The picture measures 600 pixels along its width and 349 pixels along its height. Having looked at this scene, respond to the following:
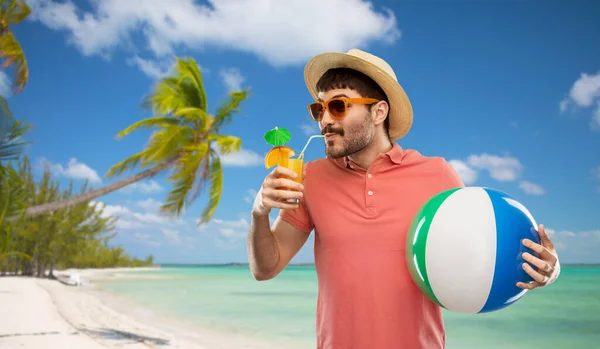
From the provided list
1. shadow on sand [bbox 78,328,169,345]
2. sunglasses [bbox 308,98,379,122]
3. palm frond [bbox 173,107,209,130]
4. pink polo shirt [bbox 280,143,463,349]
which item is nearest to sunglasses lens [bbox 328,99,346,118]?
sunglasses [bbox 308,98,379,122]

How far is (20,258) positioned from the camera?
27297 millimetres

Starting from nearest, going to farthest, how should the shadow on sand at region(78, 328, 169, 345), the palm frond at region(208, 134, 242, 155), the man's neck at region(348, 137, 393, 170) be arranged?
the man's neck at region(348, 137, 393, 170) → the shadow on sand at region(78, 328, 169, 345) → the palm frond at region(208, 134, 242, 155)

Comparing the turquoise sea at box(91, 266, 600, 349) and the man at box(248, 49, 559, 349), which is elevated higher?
the man at box(248, 49, 559, 349)

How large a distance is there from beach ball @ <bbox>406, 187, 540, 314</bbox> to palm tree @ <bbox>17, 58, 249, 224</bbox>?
34.5 ft

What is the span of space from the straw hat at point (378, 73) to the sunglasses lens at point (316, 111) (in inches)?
9.8

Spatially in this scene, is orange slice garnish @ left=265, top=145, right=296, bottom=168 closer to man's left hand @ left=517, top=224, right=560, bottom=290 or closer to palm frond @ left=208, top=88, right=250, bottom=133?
man's left hand @ left=517, top=224, right=560, bottom=290

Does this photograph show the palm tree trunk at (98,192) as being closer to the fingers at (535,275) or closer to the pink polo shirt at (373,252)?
the pink polo shirt at (373,252)

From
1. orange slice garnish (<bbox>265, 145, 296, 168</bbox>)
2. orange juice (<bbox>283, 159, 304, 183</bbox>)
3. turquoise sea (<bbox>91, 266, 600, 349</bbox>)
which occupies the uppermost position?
orange slice garnish (<bbox>265, 145, 296, 168</bbox>)

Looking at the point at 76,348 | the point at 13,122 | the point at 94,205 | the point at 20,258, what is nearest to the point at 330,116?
the point at 13,122

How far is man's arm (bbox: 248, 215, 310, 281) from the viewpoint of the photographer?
2047 millimetres

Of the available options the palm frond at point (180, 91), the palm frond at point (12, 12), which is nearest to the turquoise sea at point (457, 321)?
the palm frond at point (180, 91)

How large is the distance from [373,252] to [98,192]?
35.1 ft

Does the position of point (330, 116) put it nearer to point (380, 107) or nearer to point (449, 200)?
point (380, 107)

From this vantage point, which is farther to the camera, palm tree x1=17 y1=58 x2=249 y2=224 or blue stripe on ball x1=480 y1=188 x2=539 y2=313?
palm tree x1=17 y1=58 x2=249 y2=224
